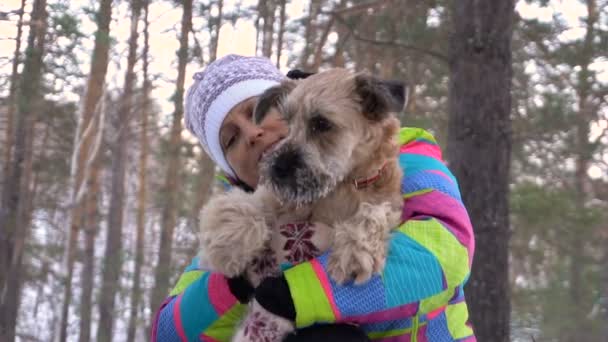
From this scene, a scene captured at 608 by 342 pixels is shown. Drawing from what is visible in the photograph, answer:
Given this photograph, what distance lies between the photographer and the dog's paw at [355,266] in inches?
83.4

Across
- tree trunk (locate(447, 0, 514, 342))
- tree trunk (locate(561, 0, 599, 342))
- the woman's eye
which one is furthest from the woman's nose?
tree trunk (locate(561, 0, 599, 342))

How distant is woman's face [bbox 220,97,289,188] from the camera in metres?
3.13

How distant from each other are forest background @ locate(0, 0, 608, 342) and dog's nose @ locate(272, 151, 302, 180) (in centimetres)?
352

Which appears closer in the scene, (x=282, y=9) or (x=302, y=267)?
(x=302, y=267)

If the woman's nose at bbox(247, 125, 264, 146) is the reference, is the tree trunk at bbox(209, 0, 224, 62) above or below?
above

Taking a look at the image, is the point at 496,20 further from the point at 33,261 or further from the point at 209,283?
the point at 33,261

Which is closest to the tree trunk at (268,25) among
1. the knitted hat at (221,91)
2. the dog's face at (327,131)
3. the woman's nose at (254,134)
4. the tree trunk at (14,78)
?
the tree trunk at (14,78)

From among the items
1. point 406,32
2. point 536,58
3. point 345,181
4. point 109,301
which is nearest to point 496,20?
point 406,32

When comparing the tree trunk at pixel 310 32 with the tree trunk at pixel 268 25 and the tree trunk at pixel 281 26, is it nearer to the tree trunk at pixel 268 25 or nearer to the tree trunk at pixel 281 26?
the tree trunk at pixel 281 26

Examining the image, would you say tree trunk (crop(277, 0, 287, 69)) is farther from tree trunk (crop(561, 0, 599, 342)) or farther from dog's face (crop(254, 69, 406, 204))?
dog's face (crop(254, 69, 406, 204))

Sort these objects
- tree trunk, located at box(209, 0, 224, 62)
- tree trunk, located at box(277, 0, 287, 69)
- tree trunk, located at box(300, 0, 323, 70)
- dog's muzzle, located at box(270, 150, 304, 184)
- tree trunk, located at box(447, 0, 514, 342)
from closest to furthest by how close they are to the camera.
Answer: dog's muzzle, located at box(270, 150, 304, 184)
tree trunk, located at box(447, 0, 514, 342)
tree trunk, located at box(300, 0, 323, 70)
tree trunk, located at box(277, 0, 287, 69)
tree trunk, located at box(209, 0, 224, 62)

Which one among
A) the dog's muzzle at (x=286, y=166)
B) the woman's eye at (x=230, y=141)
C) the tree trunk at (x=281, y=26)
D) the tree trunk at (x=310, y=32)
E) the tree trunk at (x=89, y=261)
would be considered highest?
the tree trunk at (x=281, y=26)

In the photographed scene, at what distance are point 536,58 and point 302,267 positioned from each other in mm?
9708

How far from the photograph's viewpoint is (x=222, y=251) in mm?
2398
